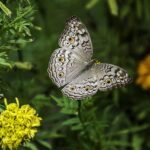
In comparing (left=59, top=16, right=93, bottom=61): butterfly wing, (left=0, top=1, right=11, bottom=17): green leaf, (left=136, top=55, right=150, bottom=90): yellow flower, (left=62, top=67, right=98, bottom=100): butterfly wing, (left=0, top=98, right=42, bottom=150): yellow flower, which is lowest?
(left=136, top=55, right=150, bottom=90): yellow flower

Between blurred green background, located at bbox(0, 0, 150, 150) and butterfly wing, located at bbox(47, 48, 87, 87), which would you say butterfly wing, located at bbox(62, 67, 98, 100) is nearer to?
butterfly wing, located at bbox(47, 48, 87, 87)

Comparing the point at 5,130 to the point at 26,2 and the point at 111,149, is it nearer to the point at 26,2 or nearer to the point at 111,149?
the point at 26,2

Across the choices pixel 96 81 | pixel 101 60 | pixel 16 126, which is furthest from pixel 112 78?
pixel 101 60

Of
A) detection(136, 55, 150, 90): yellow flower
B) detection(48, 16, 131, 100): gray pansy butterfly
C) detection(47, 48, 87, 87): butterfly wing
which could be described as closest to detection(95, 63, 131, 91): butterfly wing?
detection(48, 16, 131, 100): gray pansy butterfly

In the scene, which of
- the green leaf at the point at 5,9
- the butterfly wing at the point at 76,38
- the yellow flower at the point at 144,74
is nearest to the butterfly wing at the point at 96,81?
the butterfly wing at the point at 76,38

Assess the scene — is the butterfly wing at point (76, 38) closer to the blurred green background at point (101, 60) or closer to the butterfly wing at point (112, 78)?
the butterfly wing at point (112, 78)

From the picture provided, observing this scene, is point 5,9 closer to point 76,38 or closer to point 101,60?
point 76,38
